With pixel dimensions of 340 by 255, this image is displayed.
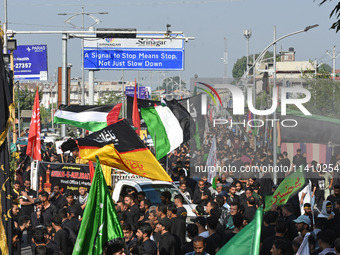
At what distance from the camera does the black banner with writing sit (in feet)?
59.7

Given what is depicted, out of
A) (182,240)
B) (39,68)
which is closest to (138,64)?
(39,68)

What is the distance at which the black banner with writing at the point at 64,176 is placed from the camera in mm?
18188

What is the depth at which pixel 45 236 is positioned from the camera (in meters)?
10.1

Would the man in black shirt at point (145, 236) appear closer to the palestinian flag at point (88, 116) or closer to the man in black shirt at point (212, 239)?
the man in black shirt at point (212, 239)

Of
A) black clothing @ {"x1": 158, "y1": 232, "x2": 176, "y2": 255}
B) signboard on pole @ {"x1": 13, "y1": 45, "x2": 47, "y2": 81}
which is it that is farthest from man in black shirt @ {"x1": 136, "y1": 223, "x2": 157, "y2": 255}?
signboard on pole @ {"x1": 13, "y1": 45, "x2": 47, "y2": 81}

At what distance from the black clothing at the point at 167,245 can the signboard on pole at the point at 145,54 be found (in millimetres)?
27124

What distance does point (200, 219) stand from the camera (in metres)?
10.7

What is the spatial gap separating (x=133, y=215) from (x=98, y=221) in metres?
4.46

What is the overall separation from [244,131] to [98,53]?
15690 mm

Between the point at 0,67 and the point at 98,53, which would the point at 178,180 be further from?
the point at 98,53

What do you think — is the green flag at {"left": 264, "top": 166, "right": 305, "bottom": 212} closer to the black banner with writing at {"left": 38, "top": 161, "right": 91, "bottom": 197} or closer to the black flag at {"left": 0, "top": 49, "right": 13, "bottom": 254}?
the black flag at {"left": 0, "top": 49, "right": 13, "bottom": 254}

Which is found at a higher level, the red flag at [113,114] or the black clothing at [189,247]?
the red flag at [113,114]

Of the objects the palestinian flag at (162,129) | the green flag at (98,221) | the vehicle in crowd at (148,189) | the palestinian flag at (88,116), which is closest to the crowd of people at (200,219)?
the green flag at (98,221)

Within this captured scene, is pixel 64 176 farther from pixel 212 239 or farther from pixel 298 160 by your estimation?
pixel 212 239
